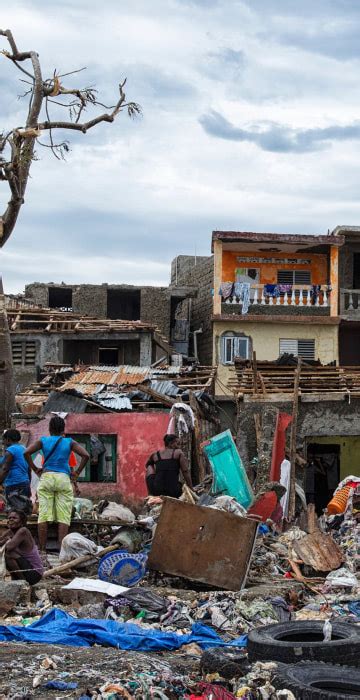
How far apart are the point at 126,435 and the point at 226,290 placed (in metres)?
12.6

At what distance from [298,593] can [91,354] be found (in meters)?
20.0

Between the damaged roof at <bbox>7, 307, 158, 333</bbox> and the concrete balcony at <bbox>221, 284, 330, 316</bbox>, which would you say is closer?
the damaged roof at <bbox>7, 307, 158, 333</bbox>

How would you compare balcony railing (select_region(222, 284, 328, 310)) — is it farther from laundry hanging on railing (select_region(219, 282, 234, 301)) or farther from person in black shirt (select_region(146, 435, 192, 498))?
person in black shirt (select_region(146, 435, 192, 498))

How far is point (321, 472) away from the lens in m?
22.6

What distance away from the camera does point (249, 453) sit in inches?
722

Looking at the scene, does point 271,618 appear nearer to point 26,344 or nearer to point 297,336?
point 26,344

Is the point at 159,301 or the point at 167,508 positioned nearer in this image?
Result: the point at 167,508

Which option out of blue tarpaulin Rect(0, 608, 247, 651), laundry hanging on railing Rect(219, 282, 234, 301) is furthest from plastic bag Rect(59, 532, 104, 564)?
laundry hanging on railing Rect(219, 282, 234, 301)

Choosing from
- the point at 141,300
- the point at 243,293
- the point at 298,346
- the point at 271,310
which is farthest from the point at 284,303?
the point at 141,300

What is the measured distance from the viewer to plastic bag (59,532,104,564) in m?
10.6

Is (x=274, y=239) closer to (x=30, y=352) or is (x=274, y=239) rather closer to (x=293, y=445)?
(x=30, y=352)

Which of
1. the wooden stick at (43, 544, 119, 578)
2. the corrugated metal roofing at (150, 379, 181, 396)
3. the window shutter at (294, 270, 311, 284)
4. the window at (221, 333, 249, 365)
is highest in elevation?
the window shutter at (294, 270, 311, 284)

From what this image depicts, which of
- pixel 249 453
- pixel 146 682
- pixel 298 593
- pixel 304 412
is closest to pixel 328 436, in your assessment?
pixel 304 412

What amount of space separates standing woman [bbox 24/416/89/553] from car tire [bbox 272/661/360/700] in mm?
4744
